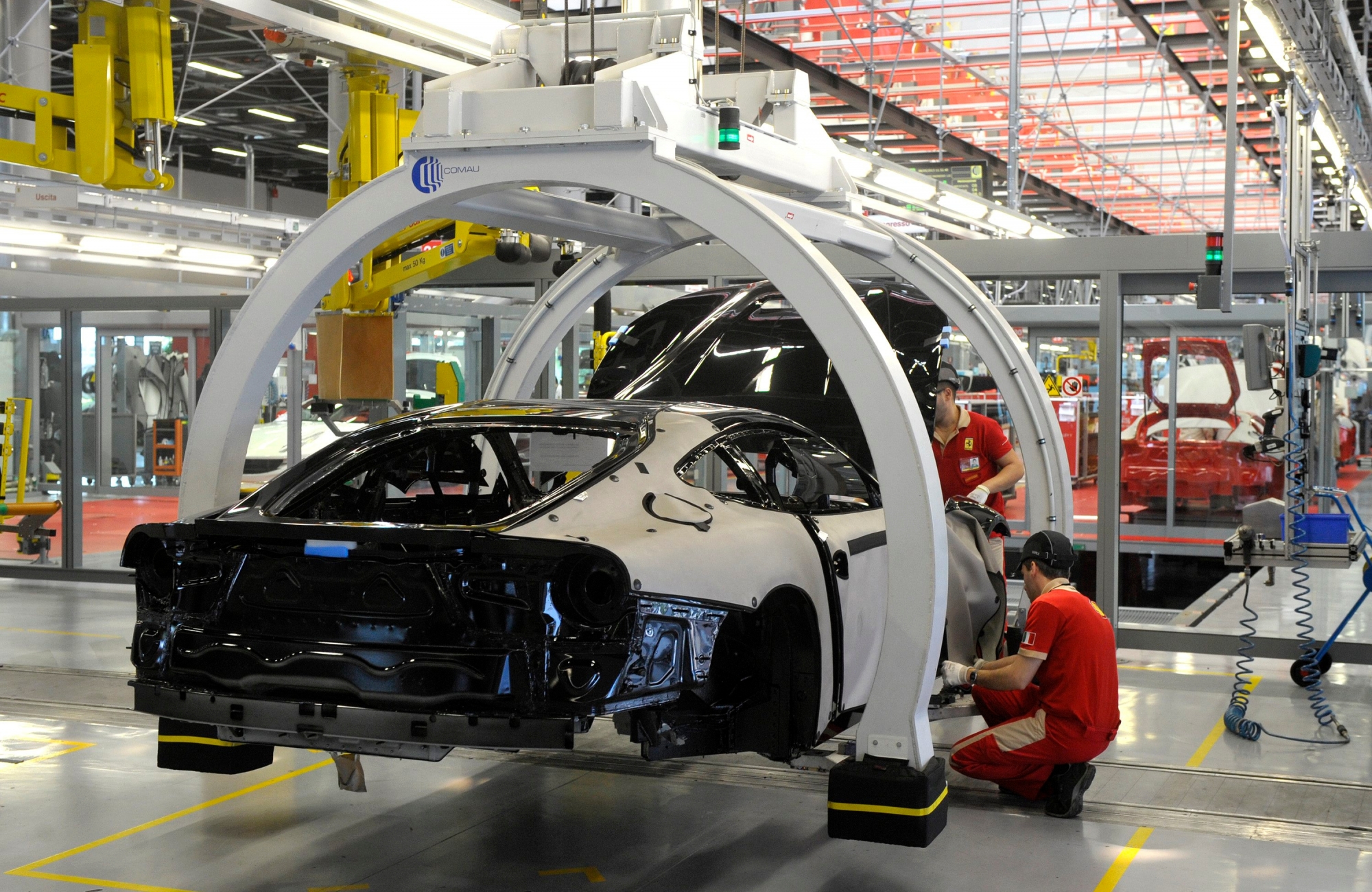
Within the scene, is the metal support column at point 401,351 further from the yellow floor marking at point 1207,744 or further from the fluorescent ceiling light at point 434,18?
the yellow floor marking at point 1207,744

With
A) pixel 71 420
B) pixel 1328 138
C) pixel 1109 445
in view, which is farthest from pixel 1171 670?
pixel 71 420

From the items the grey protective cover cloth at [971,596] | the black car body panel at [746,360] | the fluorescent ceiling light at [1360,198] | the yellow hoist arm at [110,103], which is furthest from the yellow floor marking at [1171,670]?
the fluorescent ceiling light at [1360,198]

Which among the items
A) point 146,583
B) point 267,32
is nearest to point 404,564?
point 146,583

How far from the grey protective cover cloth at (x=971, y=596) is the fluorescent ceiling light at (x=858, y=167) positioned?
374 cm

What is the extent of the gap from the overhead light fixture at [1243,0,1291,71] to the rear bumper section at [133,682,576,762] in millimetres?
6832

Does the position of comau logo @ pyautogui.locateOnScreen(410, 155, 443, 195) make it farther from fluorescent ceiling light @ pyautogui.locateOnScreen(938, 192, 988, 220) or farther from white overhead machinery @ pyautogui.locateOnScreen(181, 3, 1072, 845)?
fluorescent ceiling light @ pyautogui.locateOnScreen(938, 192, 988, 220)

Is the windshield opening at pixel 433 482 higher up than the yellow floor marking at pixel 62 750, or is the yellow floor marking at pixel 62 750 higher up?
the windshield opening at pixel 433 482

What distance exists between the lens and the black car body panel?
6195mm

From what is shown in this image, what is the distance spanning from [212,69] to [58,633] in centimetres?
836

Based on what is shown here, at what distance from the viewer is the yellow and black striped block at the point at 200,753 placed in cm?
427

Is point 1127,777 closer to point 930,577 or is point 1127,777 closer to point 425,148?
point 930,577

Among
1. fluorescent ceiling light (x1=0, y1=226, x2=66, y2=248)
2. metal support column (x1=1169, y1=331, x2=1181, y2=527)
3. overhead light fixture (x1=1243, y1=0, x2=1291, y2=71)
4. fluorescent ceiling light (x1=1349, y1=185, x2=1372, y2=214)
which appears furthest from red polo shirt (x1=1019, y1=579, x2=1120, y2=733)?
fluorescent ceiling light (x1=1349, y1=185, x2=1372, y2=214)

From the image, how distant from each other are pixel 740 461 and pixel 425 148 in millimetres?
1526

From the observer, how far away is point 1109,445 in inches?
329
